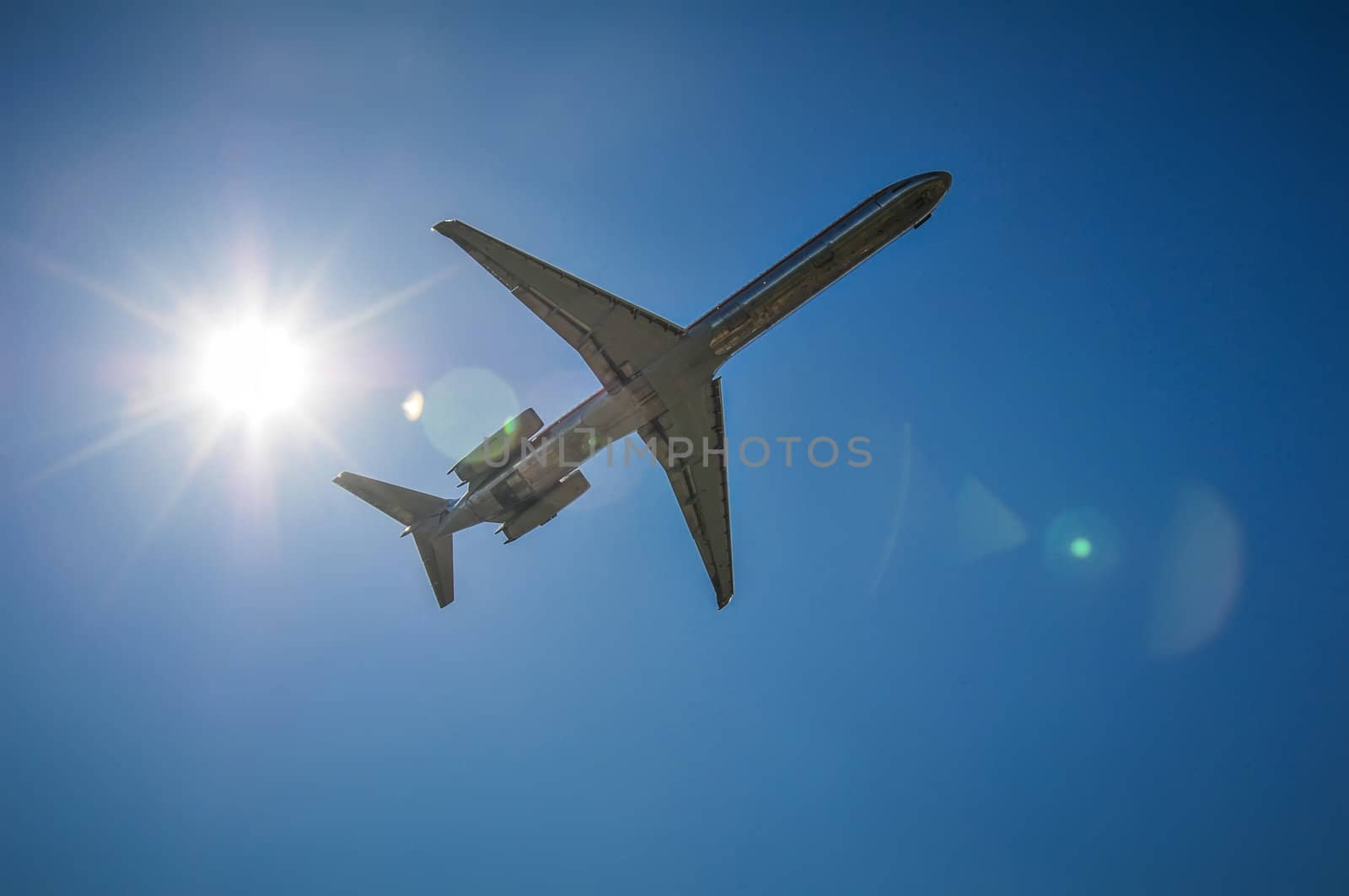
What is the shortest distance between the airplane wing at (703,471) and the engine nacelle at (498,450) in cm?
573

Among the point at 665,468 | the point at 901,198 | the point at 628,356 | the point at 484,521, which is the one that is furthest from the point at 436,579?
the point at 901,198

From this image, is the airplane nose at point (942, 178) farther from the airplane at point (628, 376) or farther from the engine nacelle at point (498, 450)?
the engine nacelle at point (498, 450)

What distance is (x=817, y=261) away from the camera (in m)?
27.3

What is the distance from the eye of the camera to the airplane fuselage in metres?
27.0

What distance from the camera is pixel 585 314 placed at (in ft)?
92.7

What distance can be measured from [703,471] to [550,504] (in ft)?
27.2

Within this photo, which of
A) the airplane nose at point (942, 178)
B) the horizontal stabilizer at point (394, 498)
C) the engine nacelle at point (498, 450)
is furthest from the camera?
the horizontal stabilizer at point (394, 498)

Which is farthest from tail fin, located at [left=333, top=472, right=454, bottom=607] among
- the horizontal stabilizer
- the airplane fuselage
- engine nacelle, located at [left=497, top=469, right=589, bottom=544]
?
engine nacelle, located at [left=497, top=469, right=589, bottom=544]

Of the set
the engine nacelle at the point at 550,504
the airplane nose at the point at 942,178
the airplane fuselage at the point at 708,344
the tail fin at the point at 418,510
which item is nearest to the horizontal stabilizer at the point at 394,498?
the tail fin at the point at 418,510

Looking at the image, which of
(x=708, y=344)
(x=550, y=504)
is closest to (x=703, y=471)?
(x=708, y=344)

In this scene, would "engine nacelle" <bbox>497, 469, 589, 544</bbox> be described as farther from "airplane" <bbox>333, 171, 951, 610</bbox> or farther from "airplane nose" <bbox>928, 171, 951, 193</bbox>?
"airplane nose" <bbox>928, 171, 951, 193</bbox>

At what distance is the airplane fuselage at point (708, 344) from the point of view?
26969 millimetres

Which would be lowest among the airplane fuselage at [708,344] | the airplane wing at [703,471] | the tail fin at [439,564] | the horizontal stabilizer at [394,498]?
the airplane wing at [703,471]

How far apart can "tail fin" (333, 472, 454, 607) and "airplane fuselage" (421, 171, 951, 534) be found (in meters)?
3.71
